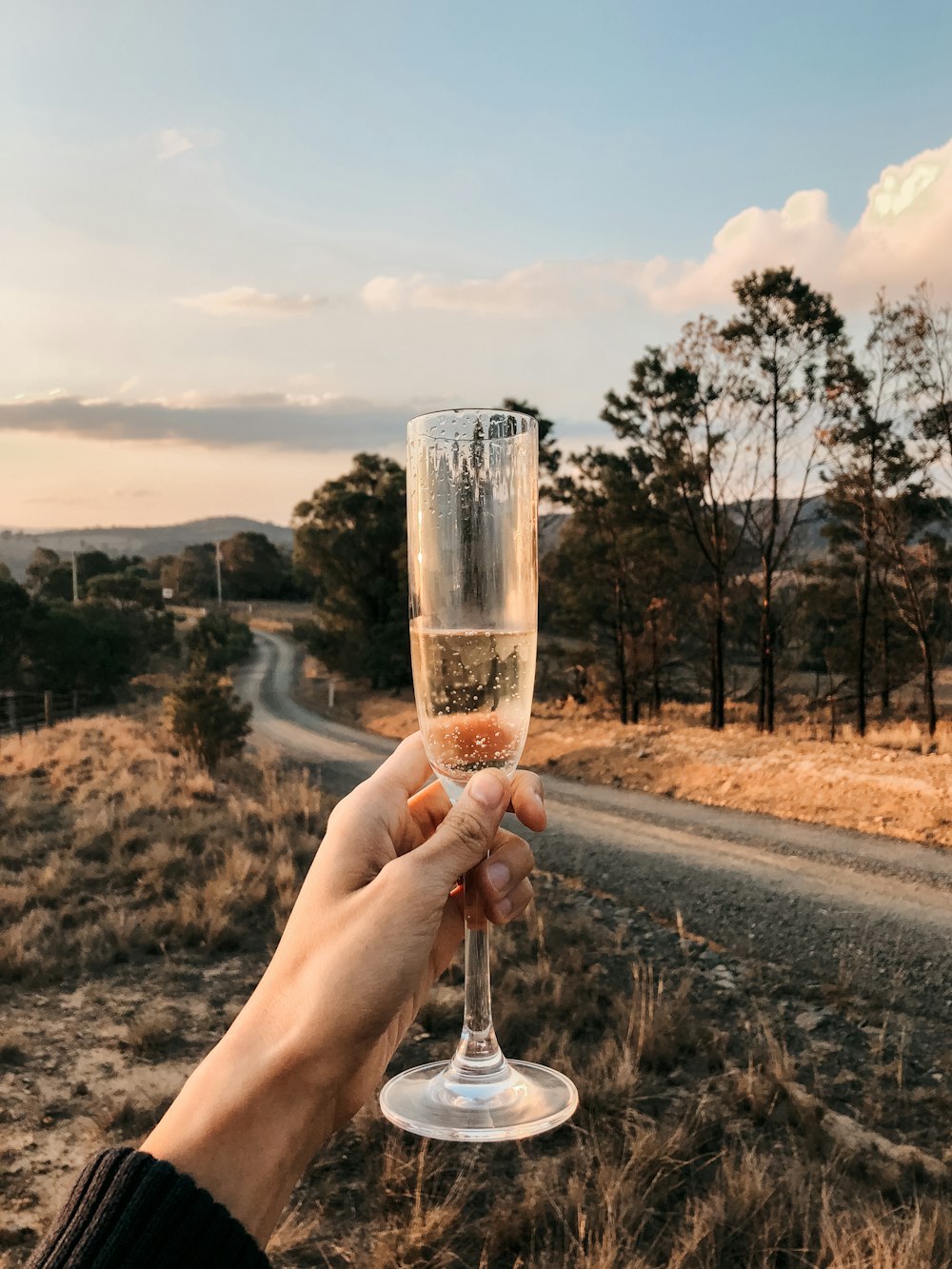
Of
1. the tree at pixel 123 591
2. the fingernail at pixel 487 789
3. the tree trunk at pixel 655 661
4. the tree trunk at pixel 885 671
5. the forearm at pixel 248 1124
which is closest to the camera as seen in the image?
the forearm at pixel 248 1124

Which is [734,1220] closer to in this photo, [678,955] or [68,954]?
[678,955]

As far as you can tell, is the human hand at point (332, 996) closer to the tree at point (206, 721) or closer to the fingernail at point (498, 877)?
the fingernail at point (498, 877)

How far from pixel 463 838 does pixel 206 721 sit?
1775 centimetres

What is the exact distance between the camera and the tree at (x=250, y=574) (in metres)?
82.6

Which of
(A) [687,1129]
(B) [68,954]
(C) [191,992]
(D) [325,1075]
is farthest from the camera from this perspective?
(B) [68,954]

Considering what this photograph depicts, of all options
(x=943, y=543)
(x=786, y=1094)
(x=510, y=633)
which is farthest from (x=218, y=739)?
(x=943, y=543)

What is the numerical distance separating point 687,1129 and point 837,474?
21.6m

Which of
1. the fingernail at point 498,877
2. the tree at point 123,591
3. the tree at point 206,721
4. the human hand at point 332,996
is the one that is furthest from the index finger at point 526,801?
the tree at point 123,591

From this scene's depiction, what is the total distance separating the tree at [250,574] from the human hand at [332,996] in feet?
270

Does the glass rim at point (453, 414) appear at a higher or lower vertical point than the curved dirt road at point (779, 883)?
higher

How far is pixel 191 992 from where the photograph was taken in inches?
260

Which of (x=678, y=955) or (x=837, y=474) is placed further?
(x=837, y=474)

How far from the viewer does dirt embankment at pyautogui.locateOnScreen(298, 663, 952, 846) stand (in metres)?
12.7

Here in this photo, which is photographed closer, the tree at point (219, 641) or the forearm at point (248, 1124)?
the forearm at point (248, 1124)
